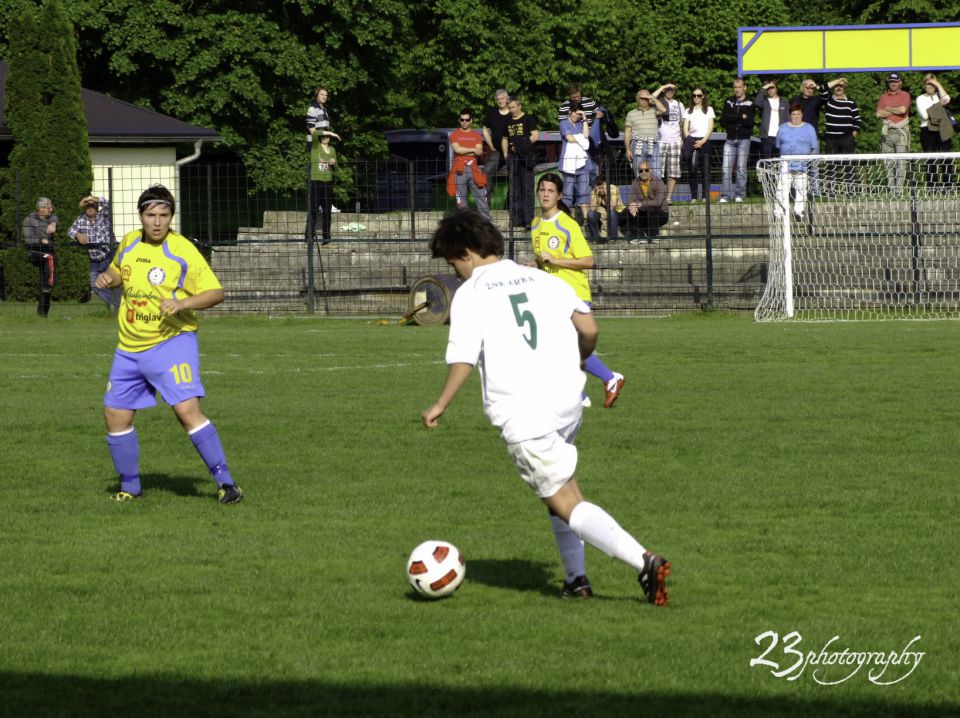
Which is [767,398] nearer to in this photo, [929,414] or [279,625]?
[929,414]

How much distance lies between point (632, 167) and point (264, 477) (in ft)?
54.1

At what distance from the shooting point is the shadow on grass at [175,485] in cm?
997

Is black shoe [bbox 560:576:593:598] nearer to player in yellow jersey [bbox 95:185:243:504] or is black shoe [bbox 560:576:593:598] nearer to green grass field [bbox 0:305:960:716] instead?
green grass field [bbox 0:305:960:716]

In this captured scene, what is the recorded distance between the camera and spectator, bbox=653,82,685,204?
26203 mm

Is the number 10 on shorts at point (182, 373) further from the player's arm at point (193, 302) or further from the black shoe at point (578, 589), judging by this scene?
the black shoe at point (578, 589)

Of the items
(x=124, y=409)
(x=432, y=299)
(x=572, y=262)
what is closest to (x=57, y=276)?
(x=432, y=299)

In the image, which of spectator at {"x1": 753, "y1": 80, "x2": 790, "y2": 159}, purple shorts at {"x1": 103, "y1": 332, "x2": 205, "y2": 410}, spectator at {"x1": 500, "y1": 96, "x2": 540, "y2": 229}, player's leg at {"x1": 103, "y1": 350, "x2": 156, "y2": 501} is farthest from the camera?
spectator at {"x1": 753, "y1": 80, "x2": 790, "y2": 159}

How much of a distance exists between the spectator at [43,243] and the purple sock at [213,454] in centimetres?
1629

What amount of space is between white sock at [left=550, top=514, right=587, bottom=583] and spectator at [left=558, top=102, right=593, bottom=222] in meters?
18.9

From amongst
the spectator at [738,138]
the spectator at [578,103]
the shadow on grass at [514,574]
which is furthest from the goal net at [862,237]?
the shadow on grass at [514,574]

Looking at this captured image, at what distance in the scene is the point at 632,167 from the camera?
2595 cm

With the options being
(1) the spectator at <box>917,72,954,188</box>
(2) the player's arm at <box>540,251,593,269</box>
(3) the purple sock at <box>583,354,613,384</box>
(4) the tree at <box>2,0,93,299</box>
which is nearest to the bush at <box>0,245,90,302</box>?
(4) the tree at <box>2,0,93,299</box>

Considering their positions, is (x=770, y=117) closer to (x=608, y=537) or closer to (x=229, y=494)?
(x=229, y=494)

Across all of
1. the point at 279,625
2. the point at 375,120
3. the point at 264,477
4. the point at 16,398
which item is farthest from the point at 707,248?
the point at 375,120
